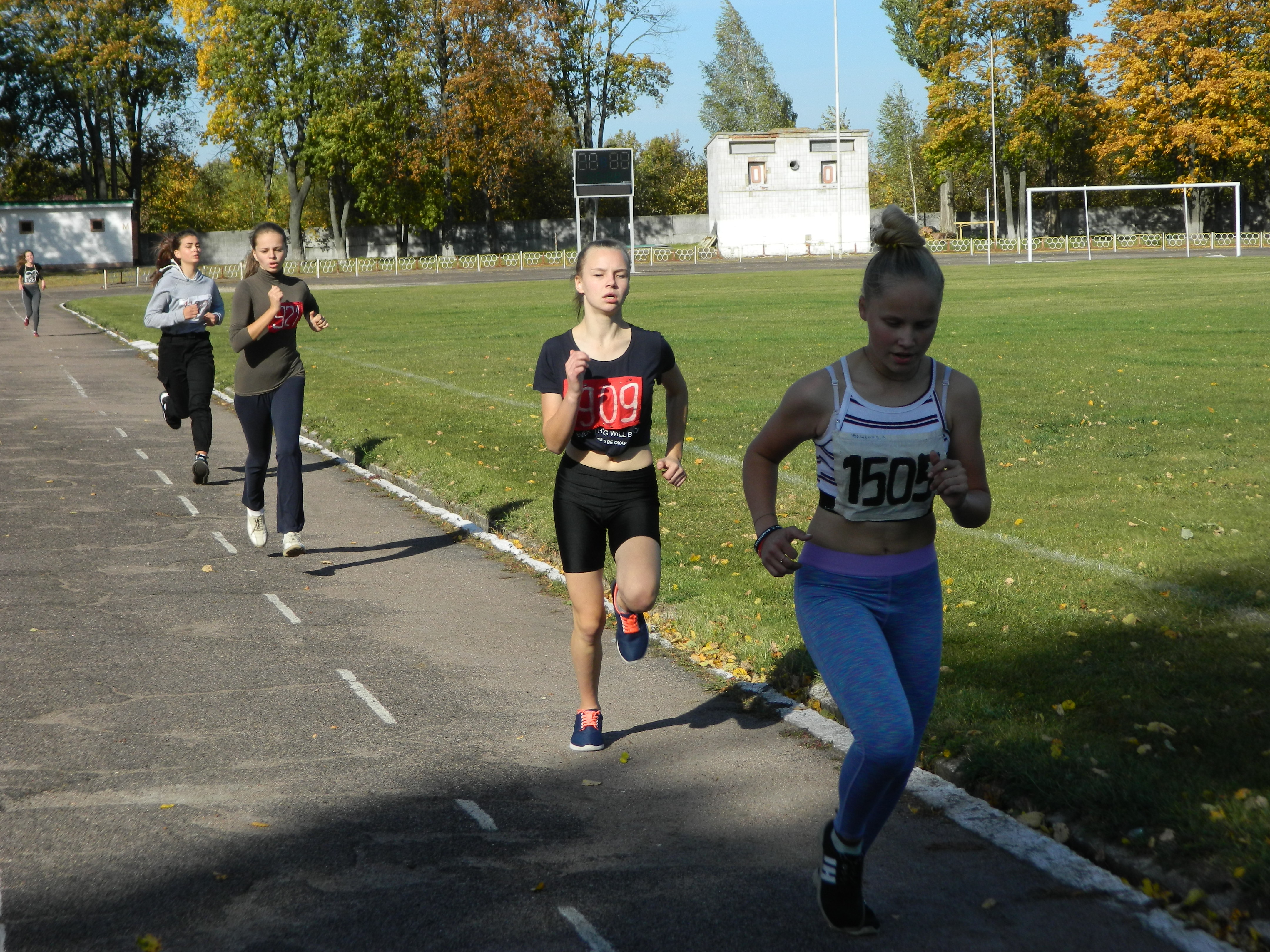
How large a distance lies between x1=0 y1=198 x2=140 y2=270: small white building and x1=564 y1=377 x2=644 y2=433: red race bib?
80181 millimetres

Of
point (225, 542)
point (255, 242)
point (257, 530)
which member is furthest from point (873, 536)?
point (225, 542)

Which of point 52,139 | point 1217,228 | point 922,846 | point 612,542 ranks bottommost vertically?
point 922,846

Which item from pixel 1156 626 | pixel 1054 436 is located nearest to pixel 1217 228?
pixel 1054 436

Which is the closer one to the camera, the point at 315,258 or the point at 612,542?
the point at 612,542

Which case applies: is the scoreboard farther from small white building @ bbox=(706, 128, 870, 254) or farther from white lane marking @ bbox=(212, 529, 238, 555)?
white lane marking @ bbox=(212, 529, 238, 555)

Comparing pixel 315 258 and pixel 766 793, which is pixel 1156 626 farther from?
pixel 315 258

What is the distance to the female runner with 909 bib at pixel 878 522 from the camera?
11.3 ft

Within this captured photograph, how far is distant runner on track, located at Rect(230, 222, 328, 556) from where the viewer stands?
8.38 meters

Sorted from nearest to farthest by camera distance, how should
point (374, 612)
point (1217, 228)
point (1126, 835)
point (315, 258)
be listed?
point (1126, 835) < point (374, 612) < point (1217, 228) < point (315, 258)

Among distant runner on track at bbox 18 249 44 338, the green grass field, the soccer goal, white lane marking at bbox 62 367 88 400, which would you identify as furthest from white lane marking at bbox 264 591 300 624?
the soccer goal

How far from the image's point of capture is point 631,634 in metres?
5.34

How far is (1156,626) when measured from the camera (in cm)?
616

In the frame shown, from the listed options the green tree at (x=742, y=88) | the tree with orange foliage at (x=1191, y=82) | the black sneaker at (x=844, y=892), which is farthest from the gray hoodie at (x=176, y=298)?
the green tree at (x=742, y=88)

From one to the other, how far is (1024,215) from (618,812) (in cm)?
8310
